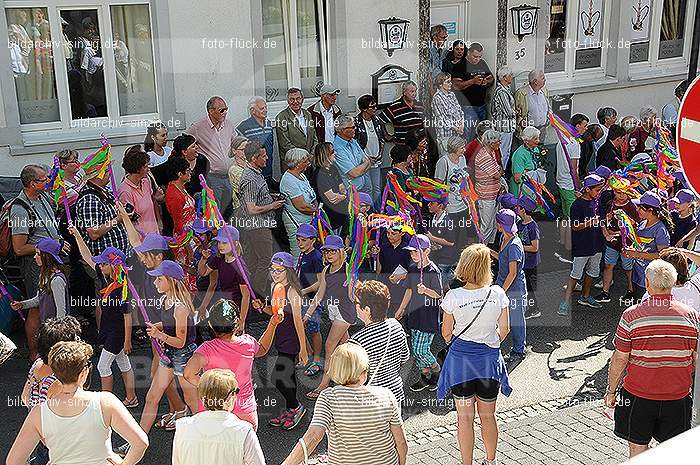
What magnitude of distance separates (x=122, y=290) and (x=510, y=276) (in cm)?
321

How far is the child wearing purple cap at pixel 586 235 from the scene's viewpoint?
338 inches

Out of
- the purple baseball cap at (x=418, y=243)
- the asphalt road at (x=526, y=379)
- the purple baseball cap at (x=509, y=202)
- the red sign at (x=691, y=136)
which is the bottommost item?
the asphalt road at (x=526, y=379)

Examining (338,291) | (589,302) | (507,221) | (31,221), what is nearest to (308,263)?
(338,291)

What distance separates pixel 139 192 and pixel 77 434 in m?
3.94

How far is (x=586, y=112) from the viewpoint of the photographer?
13781 millimetres

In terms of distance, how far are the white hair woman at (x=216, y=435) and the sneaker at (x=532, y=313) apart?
492 cm

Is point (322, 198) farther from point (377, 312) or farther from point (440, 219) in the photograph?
point (377, 312)

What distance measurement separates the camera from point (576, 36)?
44.9 feet

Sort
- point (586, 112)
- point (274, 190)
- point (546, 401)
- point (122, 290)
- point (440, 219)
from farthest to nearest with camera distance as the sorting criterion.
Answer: point (586, 112) → point (274, 190) → point (440, 219) → point (546, 401) → point (122, 290)

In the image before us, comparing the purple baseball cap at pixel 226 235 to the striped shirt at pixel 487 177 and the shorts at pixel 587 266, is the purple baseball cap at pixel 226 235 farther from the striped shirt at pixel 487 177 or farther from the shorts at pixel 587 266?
the shorts at pixel 587 266

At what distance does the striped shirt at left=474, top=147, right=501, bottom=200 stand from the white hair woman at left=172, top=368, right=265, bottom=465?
551 centimetres

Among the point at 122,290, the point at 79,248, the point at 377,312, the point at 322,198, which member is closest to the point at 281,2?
the point at 322,198

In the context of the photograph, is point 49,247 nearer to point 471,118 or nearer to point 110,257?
point 110,257

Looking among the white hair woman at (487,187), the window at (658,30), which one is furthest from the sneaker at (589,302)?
the window at (658,30)
